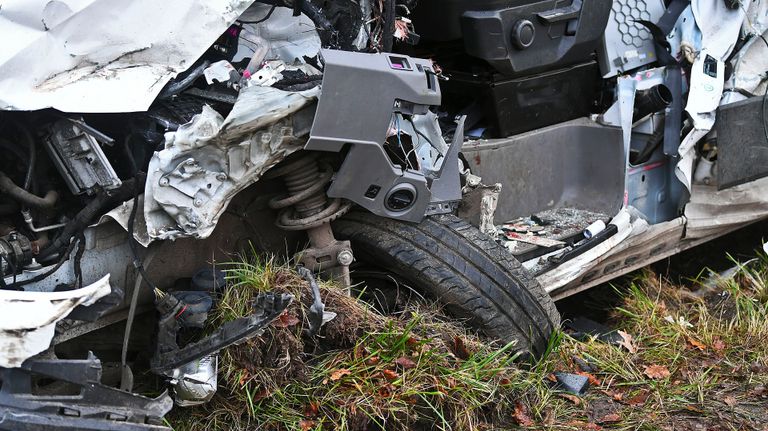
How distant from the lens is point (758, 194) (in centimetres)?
482

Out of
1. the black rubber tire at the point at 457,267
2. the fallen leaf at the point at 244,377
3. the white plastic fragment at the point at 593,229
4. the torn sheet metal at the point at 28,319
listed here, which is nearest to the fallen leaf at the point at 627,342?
the white plastic fragment at the point at 593,229

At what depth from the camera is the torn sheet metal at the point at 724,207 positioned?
184 inches

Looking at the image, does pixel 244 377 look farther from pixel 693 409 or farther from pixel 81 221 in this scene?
pixel 693 409

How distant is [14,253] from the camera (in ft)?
9.27

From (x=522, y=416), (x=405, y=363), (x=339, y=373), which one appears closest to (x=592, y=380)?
(x=522, y=416)

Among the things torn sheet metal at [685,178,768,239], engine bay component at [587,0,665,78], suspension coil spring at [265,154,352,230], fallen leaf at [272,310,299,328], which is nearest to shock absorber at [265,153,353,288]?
suspension coil spring at [265,154,352,230]

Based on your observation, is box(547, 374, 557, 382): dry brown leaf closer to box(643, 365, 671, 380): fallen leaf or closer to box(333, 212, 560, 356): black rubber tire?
box(333, 212, 560, 356): black rubber tire

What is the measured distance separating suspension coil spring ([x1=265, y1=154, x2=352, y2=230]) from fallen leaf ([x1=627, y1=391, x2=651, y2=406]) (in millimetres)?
1342

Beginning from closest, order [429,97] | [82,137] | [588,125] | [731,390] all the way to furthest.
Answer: [82,137] → [429,97] → [731,390] → [588,125]

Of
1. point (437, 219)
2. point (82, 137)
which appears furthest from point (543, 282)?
point (82, 137)

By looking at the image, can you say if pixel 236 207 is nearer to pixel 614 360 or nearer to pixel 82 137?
pixel 82 137

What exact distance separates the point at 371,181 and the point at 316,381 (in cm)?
70

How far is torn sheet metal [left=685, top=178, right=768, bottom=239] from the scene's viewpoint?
4.67 meters

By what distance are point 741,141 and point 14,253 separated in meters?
3.23
